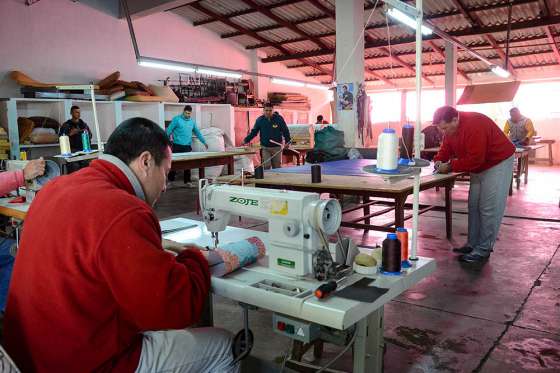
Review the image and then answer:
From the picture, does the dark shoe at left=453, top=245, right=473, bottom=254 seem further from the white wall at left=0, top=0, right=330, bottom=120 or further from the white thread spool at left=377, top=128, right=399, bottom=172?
the white wall at left=0, top=0, right=330, bottom=120

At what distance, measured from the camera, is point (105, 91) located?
322 inches

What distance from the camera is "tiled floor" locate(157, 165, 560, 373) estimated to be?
2182mm

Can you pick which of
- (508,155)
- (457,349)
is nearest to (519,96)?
(508,155)

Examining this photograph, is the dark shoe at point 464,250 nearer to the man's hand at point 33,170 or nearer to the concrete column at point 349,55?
the concrete column at point 349,55

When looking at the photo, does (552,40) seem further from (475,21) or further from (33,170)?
(33,170)

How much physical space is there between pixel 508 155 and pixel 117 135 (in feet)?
10.5

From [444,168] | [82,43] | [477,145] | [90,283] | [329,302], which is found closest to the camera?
[90,283]

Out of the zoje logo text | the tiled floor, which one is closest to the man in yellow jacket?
the tiled floor

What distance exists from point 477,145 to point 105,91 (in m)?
6.82

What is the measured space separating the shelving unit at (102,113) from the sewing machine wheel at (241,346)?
5.94 m

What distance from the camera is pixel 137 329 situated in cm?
115

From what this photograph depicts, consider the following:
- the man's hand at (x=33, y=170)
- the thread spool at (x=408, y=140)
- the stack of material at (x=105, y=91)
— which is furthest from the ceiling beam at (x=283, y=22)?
the thread spool at (x=408, y=140)

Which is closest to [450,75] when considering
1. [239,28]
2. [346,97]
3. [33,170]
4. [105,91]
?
[346,97]

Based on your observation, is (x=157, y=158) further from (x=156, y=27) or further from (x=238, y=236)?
(x=156, y=27)
